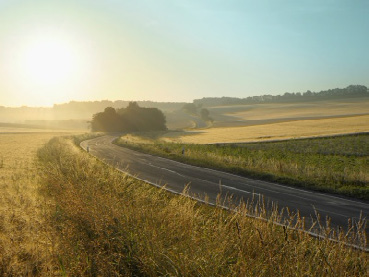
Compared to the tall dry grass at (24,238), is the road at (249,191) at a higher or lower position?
lower

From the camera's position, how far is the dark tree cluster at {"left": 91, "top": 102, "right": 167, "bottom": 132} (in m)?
90.2

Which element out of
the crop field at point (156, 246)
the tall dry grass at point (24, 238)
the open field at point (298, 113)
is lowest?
the open field at point (298, 113)

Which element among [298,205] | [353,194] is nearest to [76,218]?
[298,205]

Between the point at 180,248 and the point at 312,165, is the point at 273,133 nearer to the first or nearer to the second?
the point at 312,165

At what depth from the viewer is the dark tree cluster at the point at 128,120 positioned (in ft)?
296

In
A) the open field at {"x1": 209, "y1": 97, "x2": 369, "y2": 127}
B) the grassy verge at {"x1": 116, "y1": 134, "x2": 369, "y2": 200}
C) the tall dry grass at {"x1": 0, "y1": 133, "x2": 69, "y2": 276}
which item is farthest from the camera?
the open field at {"x1": 209, "y1": 97, "x2": 369, "y2": 127}

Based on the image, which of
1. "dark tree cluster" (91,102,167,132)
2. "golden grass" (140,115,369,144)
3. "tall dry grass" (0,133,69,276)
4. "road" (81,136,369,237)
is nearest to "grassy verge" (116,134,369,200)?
"road" (81,136,369,237)

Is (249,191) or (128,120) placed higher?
(128,120)

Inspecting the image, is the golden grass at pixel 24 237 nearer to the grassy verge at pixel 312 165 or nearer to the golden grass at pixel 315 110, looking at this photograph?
the grassy verge at pixel 312 165

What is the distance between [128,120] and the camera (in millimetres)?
90938

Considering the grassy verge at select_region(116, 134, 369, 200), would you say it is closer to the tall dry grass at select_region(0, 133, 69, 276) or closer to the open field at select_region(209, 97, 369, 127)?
the tall dry grass at select_region(0, 133, 69, 276)

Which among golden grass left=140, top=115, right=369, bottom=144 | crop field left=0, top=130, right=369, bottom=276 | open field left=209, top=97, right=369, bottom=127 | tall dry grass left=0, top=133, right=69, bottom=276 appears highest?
crop field left=0, top=130, right=369, bottom=276

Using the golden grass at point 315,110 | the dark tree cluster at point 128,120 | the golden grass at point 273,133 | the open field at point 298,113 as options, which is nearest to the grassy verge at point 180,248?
the golden grass at point 273,133

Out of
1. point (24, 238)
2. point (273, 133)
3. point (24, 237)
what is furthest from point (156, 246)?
point (273, 133)
